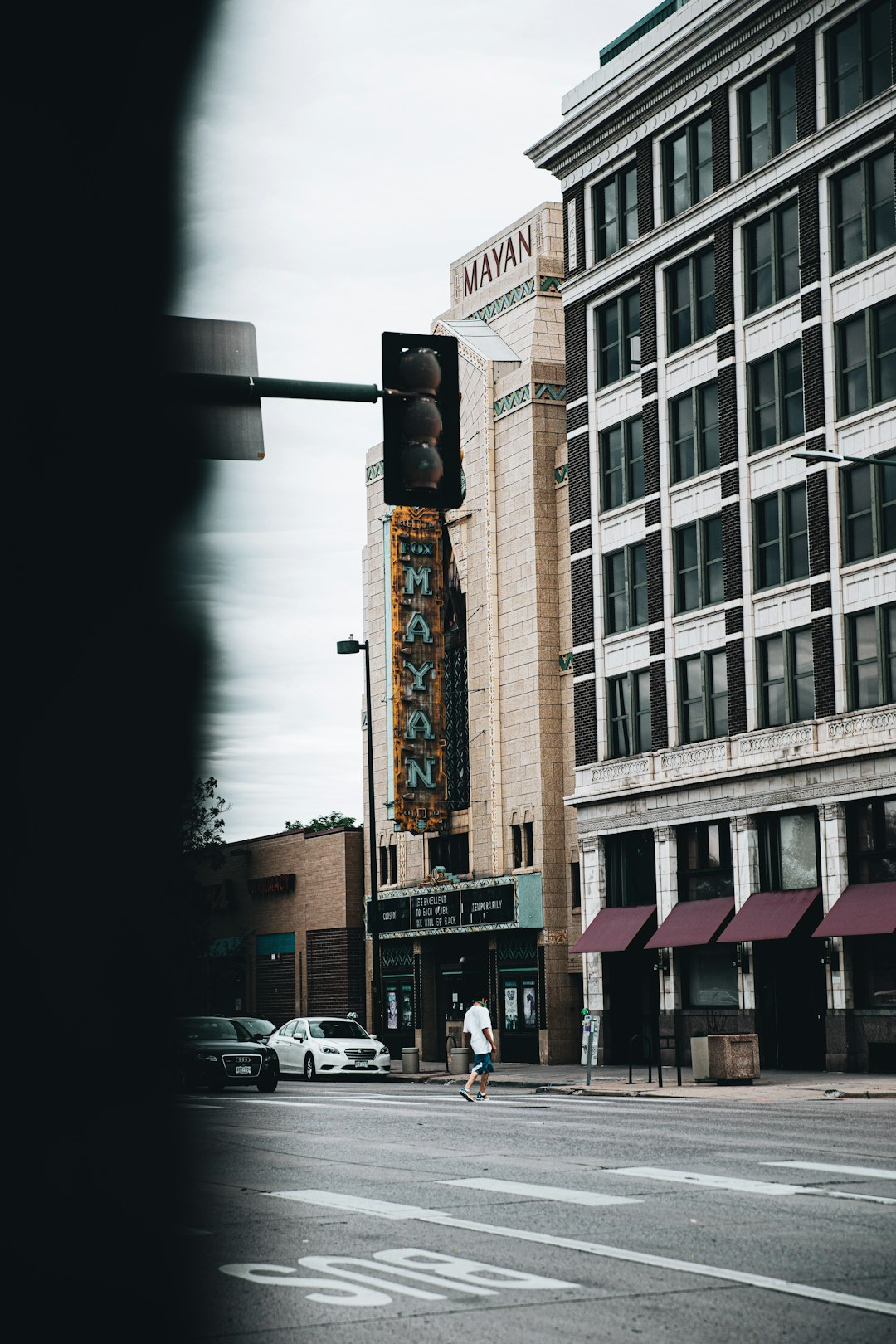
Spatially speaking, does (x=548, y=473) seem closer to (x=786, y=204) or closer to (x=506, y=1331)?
(x=786, y=204)

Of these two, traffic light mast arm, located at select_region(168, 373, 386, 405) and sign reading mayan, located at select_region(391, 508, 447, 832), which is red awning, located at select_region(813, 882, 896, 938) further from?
traffic light mast arm, located at select_region(168, 373, 386, 405)

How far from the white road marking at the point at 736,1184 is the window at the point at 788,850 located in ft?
73.7

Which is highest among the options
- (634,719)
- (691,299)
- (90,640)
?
(691,299)

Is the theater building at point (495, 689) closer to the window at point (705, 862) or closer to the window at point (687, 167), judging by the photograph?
the window at point (705, 862)

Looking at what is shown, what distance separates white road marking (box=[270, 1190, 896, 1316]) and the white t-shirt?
14.7m

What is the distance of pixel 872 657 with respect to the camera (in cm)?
3531

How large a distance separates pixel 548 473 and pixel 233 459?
44.2 m

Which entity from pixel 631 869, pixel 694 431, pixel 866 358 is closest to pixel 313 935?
pixel 631 869

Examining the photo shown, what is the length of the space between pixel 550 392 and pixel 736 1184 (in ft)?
118

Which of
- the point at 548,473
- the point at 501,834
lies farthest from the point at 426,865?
the point at 548,473

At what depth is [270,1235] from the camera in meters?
10.8

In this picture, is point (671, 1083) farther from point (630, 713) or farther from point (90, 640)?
point (90, 640)

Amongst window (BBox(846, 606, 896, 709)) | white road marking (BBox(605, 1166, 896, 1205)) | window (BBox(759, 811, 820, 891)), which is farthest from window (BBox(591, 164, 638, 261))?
white road marking (BBox(605, 1166, 896, 1205))

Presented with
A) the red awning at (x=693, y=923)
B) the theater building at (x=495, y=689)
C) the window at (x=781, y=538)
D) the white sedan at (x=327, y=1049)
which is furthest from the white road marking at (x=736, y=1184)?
the theater building at (x=495, y=689)
